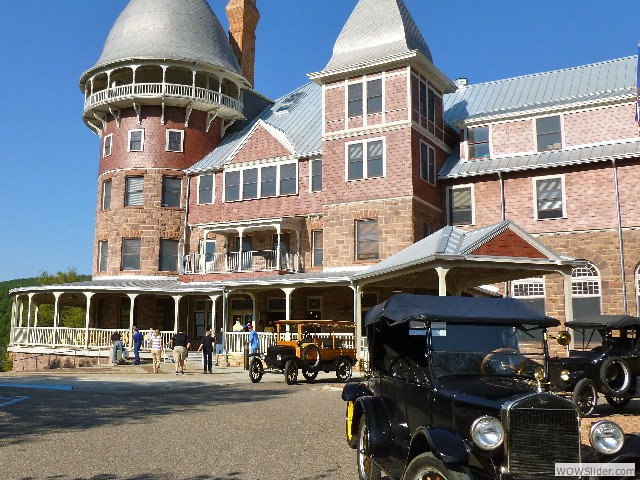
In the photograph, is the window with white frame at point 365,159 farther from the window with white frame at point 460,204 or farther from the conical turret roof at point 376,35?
the window with white frame at point 460,204

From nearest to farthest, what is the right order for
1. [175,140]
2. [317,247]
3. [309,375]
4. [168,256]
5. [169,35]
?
[309,375]
[317,247]
[168,256]
[169,35]
[175,140]

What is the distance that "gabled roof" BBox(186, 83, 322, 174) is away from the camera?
32.9m

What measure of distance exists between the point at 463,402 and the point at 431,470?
0.66 metres

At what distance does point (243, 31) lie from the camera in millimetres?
41906

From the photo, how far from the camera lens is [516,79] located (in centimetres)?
3338

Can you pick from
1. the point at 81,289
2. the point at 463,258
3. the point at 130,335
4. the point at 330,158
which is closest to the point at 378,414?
the point at 463,258

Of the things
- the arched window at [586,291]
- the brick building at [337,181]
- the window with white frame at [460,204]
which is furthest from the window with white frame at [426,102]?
the arched window at [586,291]

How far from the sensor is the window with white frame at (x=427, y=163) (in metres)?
28.6

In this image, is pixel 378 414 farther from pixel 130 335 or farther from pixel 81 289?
pixel 81 289

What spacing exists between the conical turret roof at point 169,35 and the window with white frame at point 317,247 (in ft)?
39.6

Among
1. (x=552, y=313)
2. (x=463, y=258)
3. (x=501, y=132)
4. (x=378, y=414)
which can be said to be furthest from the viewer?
(x=501, y=132)

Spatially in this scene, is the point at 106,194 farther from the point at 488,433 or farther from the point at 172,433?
the point at 488,433

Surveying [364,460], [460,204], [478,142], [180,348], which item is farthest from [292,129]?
[364,460]

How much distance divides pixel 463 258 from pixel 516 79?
64.2 ft
